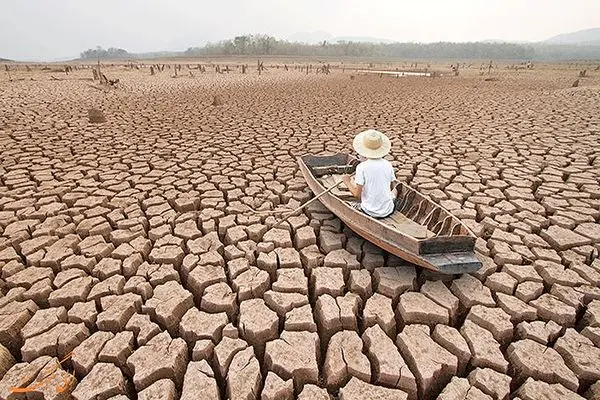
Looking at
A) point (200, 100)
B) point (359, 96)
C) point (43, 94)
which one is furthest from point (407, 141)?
point (43, 94)

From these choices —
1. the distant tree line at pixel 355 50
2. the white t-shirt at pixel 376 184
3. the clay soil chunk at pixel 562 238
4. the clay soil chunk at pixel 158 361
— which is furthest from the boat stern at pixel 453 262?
the distant tree line at pixel 355 50

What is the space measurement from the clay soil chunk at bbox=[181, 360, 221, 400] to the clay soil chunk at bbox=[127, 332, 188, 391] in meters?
0.07

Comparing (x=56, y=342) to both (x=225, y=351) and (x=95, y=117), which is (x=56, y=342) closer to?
(x=225, y=351)

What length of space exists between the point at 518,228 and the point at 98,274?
4002 millimetres

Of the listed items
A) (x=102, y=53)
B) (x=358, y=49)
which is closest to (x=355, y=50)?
(x=358, y=49)

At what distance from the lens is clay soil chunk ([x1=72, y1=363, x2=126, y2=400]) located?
69.3 inches

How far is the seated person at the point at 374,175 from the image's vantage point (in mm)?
3028

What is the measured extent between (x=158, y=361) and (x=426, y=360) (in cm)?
162

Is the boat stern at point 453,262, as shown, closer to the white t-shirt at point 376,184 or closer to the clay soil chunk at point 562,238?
the white t-shirt at point 376,184

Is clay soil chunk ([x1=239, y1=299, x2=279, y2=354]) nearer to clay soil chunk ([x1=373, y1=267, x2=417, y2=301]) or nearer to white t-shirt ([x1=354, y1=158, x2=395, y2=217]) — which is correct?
clay soil chunk ([x1=373, y1=267, x2=417, y2=301])

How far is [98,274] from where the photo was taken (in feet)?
8.83

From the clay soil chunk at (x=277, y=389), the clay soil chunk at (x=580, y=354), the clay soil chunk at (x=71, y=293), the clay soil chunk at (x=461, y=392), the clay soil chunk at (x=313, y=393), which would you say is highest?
the clay soil chunk at (x=71, y=293)

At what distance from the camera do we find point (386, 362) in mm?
1967

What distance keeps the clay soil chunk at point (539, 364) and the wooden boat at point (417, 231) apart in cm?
56
